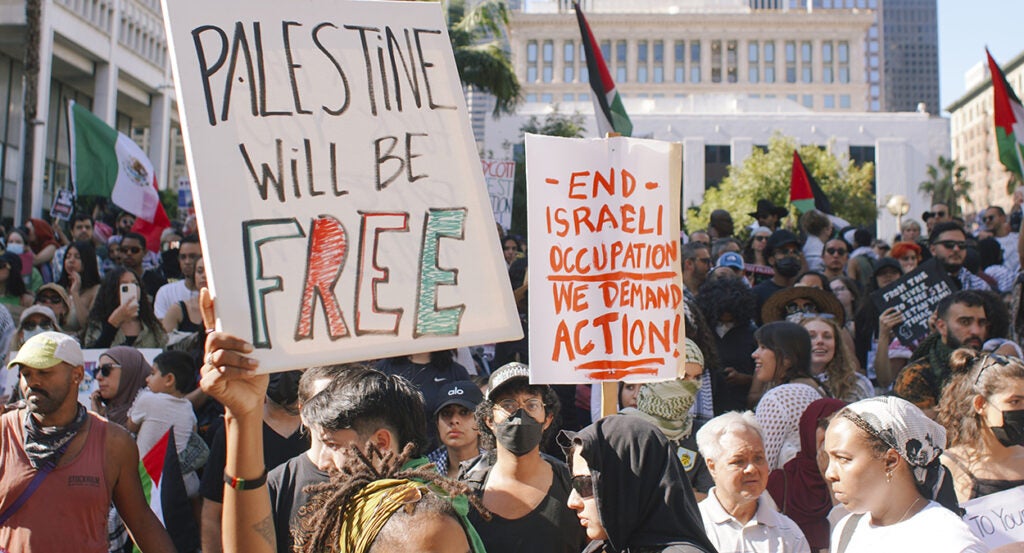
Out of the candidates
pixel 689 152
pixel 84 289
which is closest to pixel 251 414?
pixel 84 289

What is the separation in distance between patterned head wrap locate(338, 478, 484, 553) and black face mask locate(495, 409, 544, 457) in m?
1.21

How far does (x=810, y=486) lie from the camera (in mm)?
4523

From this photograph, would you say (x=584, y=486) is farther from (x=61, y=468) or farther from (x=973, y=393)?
(x=61, y=468)

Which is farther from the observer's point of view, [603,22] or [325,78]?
[603,22]

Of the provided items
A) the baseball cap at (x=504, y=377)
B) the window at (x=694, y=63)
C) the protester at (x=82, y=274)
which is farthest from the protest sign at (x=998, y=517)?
the window at (x=694, y=63)

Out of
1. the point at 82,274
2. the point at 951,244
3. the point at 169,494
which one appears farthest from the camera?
the point at 82,274

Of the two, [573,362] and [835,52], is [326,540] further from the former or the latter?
[835,52]

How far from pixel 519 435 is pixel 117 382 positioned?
9.44 ft

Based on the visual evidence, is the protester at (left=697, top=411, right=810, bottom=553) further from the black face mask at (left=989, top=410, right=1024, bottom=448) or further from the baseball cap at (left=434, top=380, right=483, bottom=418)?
the baseball cap at (left=434, top=380, right=483, bottom=418)

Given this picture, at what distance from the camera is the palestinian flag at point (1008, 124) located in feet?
32.1

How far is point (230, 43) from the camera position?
278cm

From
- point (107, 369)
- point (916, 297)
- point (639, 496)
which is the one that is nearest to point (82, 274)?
point (107, 369)

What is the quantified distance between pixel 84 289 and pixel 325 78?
6405mm

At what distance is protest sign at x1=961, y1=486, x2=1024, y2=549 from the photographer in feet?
12.2
